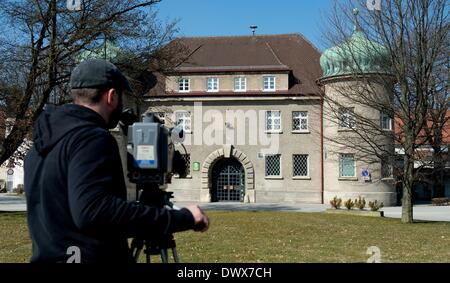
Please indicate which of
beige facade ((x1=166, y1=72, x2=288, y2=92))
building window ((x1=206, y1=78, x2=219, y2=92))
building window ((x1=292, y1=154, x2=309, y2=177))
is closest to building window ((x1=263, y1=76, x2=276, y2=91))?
beige facade ((x1=166, y1=72, x2=288, y2=92))

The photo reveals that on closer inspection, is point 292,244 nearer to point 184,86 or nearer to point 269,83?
point 269,83

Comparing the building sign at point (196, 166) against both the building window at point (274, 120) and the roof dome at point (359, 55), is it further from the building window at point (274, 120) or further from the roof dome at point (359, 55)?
the roof dome at point (359, 55)

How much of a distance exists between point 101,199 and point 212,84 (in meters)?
39.1

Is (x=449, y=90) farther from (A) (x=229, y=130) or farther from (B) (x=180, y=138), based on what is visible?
(A) (x=229, y=130)

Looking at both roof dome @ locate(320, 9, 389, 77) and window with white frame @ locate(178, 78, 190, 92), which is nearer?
roof dome @ locate(320, 9, 389, 77)

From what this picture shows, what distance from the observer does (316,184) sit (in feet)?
128

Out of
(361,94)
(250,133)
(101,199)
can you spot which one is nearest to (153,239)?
(101,199)

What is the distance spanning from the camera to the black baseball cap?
8.45ft

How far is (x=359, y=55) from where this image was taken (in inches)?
834

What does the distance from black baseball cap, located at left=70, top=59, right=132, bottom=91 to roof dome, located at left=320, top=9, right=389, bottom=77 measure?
Answer: 1826 centimetres

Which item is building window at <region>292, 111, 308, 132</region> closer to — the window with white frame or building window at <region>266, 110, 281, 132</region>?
building window at <region>266, 110, 281, 132</region>
